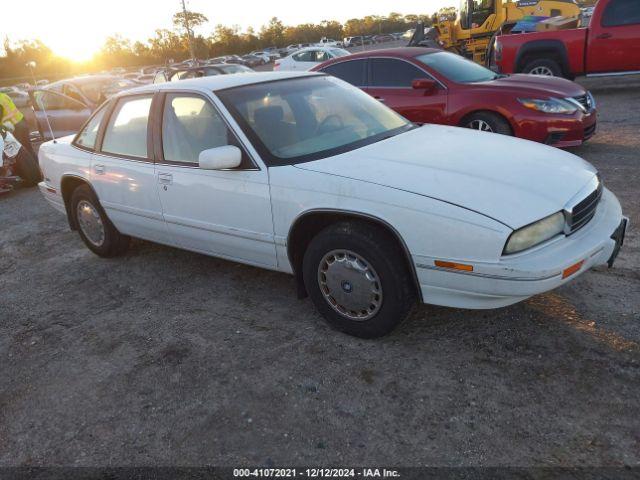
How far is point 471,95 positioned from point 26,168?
23.6ft

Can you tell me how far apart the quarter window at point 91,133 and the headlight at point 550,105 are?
4744 mm

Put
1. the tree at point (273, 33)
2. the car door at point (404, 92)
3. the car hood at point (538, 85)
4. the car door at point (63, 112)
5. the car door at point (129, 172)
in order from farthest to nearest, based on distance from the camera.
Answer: the tree at point (273, 33), the car door at point (63, 112), the car door at point (404, 92), the car hood at point (538, 85), the car door at point (129, 172)

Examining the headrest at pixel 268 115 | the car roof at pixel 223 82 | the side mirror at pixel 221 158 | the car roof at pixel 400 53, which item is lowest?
the side mirror at pixel 221 158

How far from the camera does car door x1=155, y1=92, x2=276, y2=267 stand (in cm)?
346

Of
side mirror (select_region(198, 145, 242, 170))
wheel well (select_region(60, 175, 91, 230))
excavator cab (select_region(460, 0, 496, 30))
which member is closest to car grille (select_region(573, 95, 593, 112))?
side mirror (select_region(198, 145, 242, 170))

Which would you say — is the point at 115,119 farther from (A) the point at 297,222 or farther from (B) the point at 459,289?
(B) the point at 459,289

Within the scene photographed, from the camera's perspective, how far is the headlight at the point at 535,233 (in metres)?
2.65

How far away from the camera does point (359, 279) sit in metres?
3.11

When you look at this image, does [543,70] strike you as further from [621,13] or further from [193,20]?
[193,20]

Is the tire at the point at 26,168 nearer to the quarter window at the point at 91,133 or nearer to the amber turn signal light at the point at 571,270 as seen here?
the quarter window at the point at 91,133

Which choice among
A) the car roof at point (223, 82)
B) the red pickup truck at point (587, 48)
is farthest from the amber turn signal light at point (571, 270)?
the red pickup truck at point (587, 48)

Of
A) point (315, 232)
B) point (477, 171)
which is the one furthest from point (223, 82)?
point (477, 171)

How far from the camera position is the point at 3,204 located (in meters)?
8.23

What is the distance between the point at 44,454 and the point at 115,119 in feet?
9.50
